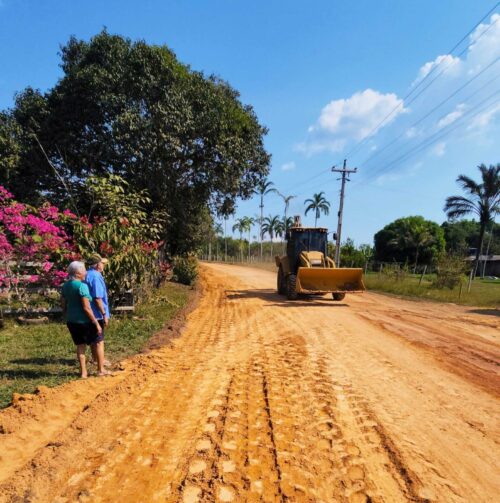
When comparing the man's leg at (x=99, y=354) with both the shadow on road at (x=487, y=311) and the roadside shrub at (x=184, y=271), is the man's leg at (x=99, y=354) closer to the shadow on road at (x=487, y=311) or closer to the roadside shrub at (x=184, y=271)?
the shadow on road at (x=487, y=311)

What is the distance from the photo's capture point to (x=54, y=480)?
2.81 meters

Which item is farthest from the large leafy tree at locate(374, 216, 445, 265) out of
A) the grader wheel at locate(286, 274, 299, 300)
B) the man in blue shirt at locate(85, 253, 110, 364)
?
the man in blue shirt at locate(85, 253, 110, 364)

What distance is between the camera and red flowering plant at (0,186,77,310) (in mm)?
7793

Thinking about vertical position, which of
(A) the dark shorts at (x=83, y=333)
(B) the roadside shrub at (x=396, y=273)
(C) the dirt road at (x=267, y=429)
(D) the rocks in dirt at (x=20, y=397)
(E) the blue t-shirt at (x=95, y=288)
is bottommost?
(D) the rocks in dirt at (x=20, y=397)

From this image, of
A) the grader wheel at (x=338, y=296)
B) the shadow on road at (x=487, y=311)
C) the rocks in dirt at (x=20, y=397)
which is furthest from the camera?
the grader wheel at (x=338, y=296)

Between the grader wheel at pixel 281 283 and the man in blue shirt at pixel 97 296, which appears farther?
the grader wheel at pixel 281 283

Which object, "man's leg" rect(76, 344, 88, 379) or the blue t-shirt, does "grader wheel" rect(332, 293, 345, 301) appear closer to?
the blue t-shirt

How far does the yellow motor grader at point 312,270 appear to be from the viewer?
12.3 m

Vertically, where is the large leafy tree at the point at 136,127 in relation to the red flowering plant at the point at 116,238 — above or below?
above

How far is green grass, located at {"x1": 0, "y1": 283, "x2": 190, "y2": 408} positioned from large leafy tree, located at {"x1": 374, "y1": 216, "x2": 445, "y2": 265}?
147ft

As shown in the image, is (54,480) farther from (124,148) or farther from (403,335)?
(124,148)

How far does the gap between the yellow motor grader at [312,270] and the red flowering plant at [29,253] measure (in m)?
7.01

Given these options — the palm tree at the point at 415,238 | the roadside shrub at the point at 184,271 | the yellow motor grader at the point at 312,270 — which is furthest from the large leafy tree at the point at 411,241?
the yellow motor grader at the point at 312,270

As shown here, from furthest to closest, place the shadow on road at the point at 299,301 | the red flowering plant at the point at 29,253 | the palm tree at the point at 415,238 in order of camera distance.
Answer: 1. the palm tree at the point at 415,238
2. the shadow on road at the point at 299,301
3. the red flowering plant at the point at 29,253
